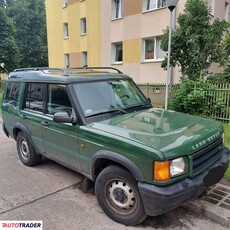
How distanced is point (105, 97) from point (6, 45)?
2167 centimetres

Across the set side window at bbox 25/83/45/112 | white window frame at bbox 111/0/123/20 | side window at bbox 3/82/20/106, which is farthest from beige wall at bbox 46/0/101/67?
side window at bbox 25/83/45/112

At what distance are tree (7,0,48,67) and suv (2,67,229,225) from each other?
31623 millimetres

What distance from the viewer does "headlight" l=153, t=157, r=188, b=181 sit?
7.87 feet

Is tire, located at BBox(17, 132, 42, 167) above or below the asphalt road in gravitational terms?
above

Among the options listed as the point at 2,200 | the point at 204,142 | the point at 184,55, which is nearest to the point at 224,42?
the point at 184,55

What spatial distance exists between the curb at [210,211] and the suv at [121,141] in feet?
1.33

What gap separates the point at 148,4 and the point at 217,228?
13.2 m

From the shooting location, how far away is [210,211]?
9.68 feet

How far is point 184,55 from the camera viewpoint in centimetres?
909

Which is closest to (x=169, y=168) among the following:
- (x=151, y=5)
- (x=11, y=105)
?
→ (x=11, y=105)

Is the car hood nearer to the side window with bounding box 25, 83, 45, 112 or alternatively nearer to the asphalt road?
the asphalt road

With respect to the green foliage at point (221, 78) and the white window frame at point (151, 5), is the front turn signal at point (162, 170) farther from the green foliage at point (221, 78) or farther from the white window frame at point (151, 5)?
the white window frame at point (151, 5)

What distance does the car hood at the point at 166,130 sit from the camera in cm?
250

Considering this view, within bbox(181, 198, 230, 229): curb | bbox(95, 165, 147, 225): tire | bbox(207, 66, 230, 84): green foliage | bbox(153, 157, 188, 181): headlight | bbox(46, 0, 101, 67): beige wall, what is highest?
bbox(46, 0, 101, 67): beige wall
